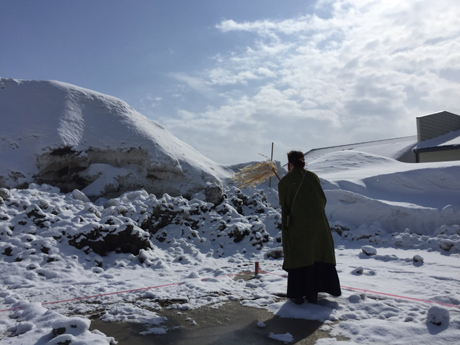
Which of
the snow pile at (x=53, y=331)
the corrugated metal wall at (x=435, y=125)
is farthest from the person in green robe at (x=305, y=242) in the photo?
the corrugated metal wall at (x=435, y=125)

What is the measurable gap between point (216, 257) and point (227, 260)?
0.33 meters

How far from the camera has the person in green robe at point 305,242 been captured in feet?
12.2

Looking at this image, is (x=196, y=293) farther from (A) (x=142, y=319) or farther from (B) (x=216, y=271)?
(B) (x=216, y=271)

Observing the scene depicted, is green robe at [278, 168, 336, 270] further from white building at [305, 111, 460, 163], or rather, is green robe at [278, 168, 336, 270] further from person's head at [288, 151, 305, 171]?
white building at [305, 111, 460, 163]

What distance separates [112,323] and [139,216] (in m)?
3.83

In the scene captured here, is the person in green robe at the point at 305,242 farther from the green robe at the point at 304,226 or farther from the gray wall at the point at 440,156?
the gray wall at the point at 440,156

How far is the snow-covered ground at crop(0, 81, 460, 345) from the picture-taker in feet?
10.5

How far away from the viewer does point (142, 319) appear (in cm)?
336

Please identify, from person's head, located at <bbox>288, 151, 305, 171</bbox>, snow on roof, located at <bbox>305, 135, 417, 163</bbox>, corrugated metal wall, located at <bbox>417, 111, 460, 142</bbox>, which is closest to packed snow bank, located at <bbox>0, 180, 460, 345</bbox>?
person's head, located at <bbox>288, 151, 305, 171</bbox>

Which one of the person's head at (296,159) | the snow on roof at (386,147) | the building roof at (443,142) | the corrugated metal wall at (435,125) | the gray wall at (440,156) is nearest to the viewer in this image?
the person's head at (296,159)

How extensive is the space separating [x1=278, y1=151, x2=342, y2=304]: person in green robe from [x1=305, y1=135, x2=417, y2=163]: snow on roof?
49.8 feet

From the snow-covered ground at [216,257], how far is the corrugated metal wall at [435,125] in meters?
7.15

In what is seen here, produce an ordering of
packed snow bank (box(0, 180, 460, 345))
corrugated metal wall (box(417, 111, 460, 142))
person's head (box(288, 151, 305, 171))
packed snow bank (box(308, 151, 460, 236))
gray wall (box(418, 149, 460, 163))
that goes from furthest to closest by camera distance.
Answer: corrugated metal wall (box(417, 111, 460, 142)) → gray wall (box(418, 149, 460, 163)) → packed snow bank (box(308, 151, 460, 236)) → person's head (box(288, 151, 305, 171)) → packed snow bank (box(0, 180, 460, 345))

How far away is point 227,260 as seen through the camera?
664cm
